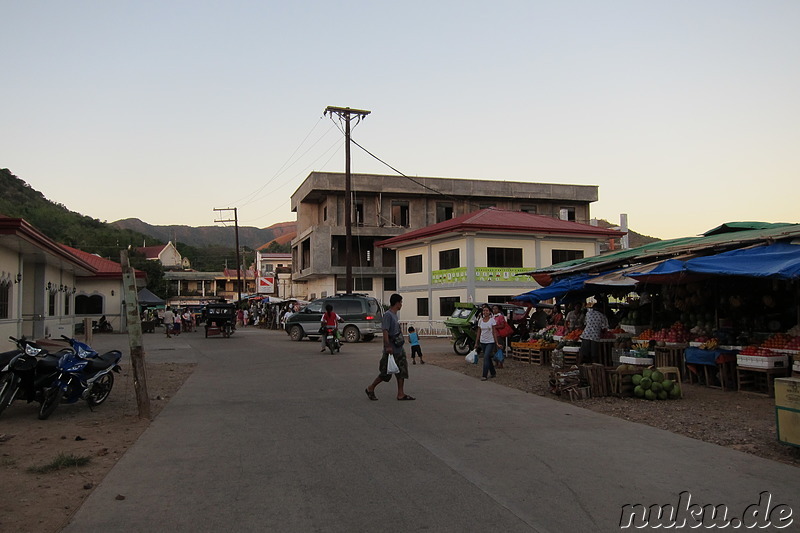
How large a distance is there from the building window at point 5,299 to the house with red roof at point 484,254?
23.2 meters

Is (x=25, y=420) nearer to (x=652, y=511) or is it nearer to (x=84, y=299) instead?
(x=652, y=511)

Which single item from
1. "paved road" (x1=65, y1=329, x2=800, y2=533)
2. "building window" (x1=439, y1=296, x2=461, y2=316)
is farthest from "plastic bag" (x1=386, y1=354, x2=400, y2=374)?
"building window" (x1=439, y1=296, x2=461, y2=316)

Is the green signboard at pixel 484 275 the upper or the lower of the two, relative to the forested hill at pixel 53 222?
lower

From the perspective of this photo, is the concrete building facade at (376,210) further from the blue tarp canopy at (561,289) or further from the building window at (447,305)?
the blue tarp canopy at (561,289)

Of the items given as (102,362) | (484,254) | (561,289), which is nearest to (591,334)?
(561,289)

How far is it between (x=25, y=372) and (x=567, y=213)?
2094 inches

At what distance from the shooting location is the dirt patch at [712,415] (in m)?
7.67

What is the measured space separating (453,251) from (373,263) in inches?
619

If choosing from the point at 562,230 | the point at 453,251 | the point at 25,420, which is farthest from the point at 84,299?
the point at 25,420

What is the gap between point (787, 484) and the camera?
19.6 feet

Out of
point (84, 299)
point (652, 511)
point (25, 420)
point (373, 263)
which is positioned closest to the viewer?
point (652, 511)

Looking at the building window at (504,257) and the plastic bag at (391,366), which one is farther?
the building window at (504,257)

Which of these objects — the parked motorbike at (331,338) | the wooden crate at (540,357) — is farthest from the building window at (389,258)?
the wooden crate at (540,357)

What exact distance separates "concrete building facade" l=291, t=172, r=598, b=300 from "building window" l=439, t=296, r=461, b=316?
1274 cm
